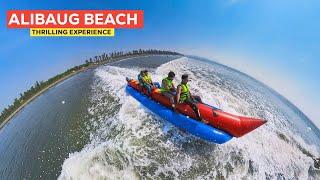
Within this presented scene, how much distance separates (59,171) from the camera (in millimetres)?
8531

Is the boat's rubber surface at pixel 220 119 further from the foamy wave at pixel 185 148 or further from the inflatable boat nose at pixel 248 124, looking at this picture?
the foamy wave at pixel 185 148

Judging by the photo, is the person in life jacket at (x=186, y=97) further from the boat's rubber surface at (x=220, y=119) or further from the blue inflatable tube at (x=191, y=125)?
the blue inflatable tube at (x=191, y=125)

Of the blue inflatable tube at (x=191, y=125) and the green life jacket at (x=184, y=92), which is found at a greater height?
the green life jacket at (x=184, y=92)

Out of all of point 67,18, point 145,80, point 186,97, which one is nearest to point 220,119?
point 186,97

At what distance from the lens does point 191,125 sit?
8.72 metres

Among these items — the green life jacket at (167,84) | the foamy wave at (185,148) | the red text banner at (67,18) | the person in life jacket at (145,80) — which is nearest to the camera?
the foamy wave at (185,148)

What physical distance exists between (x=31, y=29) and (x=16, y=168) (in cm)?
394

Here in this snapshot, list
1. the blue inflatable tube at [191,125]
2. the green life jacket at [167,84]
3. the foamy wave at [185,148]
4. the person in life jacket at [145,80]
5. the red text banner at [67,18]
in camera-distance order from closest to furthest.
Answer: the foamy wave at [185,148], the blue inflatable tube at [191,125], the green life jacket at [167,84], the person in life jacket at [145,80], the red text banner at [67,18]

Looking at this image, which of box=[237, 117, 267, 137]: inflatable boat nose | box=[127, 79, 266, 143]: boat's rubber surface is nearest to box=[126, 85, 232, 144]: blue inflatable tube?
box=[127, 79, 266, 143]: boat's rubber surface

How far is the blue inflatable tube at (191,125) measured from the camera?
8352 mm

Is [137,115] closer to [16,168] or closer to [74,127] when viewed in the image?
[74,127]

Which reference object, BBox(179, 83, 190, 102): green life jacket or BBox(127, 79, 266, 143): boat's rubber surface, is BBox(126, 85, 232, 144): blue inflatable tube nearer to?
BBox(127, 79, 266, 143): boat's rubber surface

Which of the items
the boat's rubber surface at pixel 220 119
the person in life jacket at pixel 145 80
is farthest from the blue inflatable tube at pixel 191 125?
the person in life jacket at pixel 145 80

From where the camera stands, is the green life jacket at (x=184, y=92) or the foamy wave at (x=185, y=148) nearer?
the foamy wave at (x=185, y=148)
